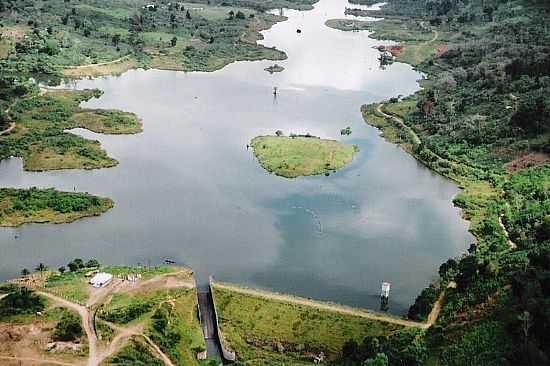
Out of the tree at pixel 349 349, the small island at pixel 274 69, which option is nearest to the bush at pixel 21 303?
the tree at pixel 349 349

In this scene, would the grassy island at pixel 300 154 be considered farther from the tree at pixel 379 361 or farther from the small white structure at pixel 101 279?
the tree at pixel 379 361

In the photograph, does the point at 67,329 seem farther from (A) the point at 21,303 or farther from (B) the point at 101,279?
(B) the point at 101,279

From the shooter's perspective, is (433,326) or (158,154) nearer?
(433,326)

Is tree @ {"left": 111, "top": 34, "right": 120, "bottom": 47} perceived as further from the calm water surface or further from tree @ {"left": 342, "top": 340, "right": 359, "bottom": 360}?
tree @ {"left": 342, "top": 340, "right": 359, "bottom": 360}

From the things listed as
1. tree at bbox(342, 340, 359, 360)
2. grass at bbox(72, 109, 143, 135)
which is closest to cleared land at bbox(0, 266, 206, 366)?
tree at bbox(342, 340, 359, 360)

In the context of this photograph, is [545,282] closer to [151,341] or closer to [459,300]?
[459,300]

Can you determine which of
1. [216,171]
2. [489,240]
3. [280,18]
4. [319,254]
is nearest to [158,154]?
[216,171]

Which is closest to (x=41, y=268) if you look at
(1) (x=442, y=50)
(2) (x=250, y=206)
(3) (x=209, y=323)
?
(3) (x=209, y=323)
